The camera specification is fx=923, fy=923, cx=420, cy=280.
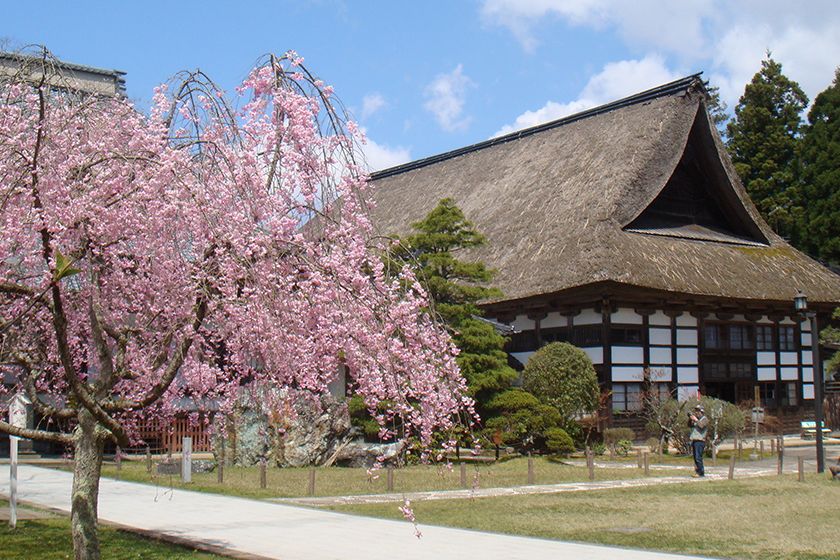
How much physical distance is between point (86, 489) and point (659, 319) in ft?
66.9

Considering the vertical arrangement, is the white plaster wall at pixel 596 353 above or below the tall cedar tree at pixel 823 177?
below

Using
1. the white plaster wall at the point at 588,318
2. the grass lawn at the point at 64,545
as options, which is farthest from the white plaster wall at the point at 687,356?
the grass lawn at the point at 64,545

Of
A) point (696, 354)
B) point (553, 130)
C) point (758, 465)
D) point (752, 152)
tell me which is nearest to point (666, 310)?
point (696, 354)

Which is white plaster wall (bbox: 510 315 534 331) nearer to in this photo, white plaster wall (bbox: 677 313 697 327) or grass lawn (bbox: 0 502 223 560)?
white plaster wall (bbox: 677 313 697 327)

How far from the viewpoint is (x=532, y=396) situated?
21.4 meters

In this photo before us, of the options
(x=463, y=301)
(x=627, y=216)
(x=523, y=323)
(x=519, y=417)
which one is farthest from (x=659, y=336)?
(x=463, y=301)

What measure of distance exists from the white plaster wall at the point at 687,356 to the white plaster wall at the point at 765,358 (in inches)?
116

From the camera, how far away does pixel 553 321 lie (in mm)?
26047

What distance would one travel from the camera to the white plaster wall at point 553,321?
25.7 m

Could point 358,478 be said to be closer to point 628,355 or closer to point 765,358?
point 628,355

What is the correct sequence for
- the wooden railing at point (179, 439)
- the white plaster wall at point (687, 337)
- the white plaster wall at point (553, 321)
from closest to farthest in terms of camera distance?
the wooden railing at point (179, 439) < the white plaster wall at point (553, 321) < the white plaster wall at point (687, 337)

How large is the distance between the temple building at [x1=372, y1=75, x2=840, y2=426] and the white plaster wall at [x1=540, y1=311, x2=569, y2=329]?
5cm

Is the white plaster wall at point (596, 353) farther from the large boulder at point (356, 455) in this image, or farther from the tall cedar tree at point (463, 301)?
the large boulder at point (356, 455)

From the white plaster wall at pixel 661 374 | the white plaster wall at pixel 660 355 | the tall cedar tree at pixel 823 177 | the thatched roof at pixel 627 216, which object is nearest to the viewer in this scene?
the white plaster wall at pixel 661 374
